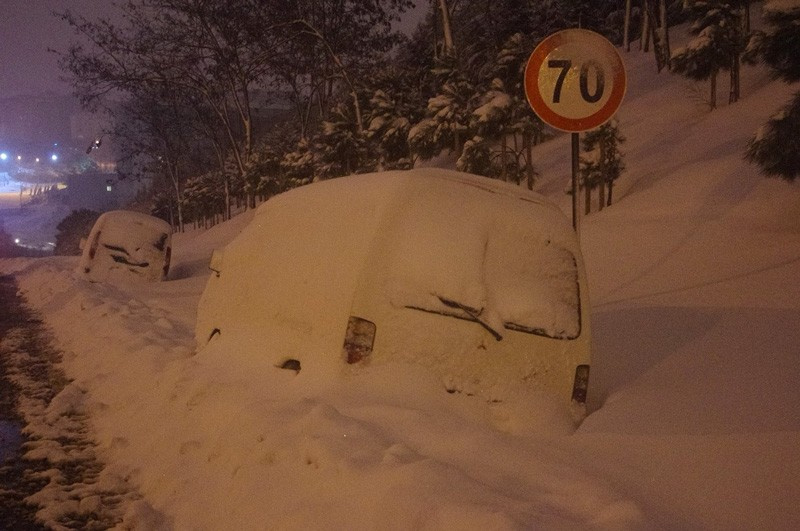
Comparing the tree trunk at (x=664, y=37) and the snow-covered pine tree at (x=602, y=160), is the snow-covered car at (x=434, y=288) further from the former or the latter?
the tree trunk at (x=664, y=37)

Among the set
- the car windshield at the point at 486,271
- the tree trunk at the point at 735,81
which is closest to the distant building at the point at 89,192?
the tree trunk at the point at 735,81

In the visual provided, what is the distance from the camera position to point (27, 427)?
5922 mm

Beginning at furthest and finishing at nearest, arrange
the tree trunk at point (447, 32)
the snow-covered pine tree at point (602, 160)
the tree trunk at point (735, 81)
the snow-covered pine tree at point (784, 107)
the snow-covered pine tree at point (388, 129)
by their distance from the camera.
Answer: the snow-covered pine tree at point (388, 129) → the tree trunk at point (735, 81) → the tree trunk at point (447, 32) → the snow-covered pine tree at point (602, 160) → the snow-covered pine tree at point (784, 107)

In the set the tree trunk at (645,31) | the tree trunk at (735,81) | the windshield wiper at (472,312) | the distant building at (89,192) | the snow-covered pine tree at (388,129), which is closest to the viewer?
the windshield wiper at (472,312)

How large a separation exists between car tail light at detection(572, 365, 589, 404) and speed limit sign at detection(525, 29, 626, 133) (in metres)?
2.44

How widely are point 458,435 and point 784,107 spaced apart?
340 inches

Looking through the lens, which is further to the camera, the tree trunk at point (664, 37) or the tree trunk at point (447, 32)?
the tree trunk at point (664, 37)

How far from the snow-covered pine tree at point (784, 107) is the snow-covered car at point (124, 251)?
12114 millimetres

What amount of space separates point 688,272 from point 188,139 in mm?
46341

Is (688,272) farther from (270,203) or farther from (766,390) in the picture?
(270,203)

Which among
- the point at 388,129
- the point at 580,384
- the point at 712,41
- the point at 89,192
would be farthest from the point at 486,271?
the point at 89,192

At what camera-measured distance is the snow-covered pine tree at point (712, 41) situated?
24141 mm

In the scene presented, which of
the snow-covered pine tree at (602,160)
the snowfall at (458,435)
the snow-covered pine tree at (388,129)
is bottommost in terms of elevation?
the snowfall at (458,435)

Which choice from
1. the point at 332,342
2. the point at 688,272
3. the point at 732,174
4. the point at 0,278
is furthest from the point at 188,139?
the point at 332,342
